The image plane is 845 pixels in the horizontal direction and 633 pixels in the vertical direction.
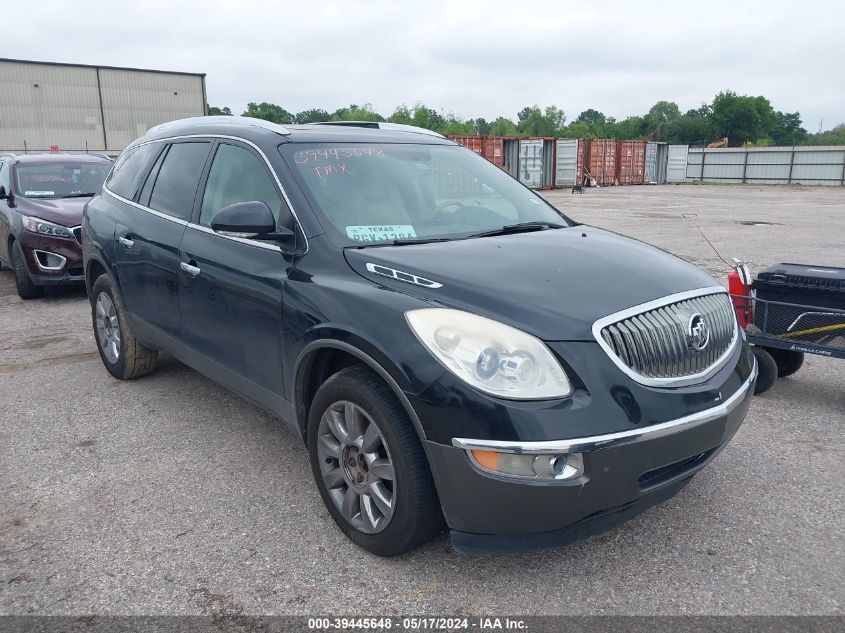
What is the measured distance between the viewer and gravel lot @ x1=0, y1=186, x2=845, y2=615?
263 centimetres

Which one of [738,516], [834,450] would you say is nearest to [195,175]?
[738,516]

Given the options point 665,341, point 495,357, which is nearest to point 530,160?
point 665,341

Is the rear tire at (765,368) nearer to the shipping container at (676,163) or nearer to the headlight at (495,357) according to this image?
the headlight at (495,357)

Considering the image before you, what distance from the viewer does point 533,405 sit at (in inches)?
93.2

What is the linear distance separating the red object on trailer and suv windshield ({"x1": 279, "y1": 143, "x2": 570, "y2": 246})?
1.55m

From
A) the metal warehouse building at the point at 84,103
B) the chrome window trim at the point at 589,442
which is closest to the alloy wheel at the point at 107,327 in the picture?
the chrome window trim at the point at 589,442

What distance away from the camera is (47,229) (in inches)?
313

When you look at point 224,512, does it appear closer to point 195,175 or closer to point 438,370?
point 438,370

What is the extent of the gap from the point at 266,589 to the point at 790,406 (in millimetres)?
3578

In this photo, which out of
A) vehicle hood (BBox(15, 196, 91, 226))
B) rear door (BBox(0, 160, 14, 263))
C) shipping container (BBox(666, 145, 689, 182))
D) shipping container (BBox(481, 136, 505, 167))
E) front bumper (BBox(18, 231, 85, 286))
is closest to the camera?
front bumper (BBox(18, 231, 85, 286))

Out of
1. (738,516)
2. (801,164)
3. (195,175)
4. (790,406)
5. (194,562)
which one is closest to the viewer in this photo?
(194,562)

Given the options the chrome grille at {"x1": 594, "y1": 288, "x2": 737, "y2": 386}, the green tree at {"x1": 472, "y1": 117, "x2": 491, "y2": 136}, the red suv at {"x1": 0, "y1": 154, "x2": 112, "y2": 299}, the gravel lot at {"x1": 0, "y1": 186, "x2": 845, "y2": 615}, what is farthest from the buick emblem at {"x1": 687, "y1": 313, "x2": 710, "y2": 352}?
the green tree at {"x1": 472, "y1": 117, "x2": 491, "y2": 136}

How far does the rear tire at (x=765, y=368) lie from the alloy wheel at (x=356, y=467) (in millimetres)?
3051

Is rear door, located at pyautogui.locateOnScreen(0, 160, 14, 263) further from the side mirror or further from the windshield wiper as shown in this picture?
the windshield wiper
